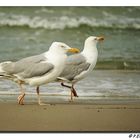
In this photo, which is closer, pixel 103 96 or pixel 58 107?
pixel 58 107

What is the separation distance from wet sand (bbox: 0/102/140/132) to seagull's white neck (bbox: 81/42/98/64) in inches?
18.0

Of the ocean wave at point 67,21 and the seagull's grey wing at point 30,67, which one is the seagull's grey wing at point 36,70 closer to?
the seagull's grey wing at point 30,67

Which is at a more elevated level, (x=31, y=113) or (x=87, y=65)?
(x=87, y=65)

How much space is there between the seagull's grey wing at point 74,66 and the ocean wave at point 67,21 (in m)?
0.31

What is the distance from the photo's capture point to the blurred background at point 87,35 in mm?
4391

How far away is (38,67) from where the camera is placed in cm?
404

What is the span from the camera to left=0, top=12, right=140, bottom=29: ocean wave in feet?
14.5

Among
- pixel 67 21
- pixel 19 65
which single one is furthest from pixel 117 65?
pixel 19 65

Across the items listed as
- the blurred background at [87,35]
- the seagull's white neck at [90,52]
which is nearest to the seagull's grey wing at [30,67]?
the blurred background at [87,35]

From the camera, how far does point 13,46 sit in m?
4.45

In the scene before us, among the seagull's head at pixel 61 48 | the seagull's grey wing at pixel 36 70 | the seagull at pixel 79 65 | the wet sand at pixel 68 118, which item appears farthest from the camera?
the seagull at pixel 79 65
